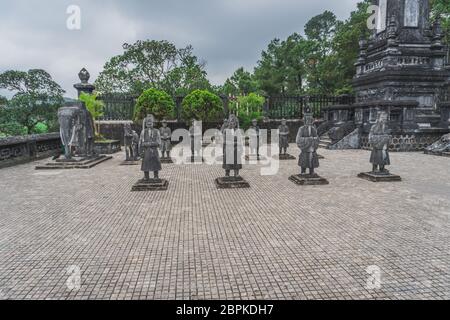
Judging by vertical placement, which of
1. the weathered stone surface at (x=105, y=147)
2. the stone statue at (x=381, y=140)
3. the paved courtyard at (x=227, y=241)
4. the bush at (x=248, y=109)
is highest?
the bush at (x=248, y=109)

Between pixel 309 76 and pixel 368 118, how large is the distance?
16.9 m

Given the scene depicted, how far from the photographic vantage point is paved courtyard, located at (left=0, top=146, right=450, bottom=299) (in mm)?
3535

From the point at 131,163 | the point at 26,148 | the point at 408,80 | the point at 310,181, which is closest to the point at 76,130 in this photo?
the point at 131,163

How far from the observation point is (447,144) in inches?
588

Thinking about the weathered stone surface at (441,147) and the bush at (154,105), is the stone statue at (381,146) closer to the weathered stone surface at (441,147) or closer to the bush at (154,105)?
the weathered stone surface at (441,147)

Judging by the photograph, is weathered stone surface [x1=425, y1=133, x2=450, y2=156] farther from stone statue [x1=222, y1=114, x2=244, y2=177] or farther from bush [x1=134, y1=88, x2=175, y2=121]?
bush [x1=134, y1=88, x2=175, y2=121]

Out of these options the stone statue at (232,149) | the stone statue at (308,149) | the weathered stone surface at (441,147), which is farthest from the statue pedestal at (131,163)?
the weathered stone surface at (441,147)

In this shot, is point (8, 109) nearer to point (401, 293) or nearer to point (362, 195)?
point (362, 195)

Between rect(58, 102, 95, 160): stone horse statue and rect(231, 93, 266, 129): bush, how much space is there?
11677 millimetres

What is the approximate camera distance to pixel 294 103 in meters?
25.1

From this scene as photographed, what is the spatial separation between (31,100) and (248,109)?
15.2 metres

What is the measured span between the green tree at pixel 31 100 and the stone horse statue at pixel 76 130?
34.3ft

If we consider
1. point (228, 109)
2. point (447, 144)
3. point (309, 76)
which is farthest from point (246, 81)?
point (447, 144)

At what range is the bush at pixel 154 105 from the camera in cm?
2016
